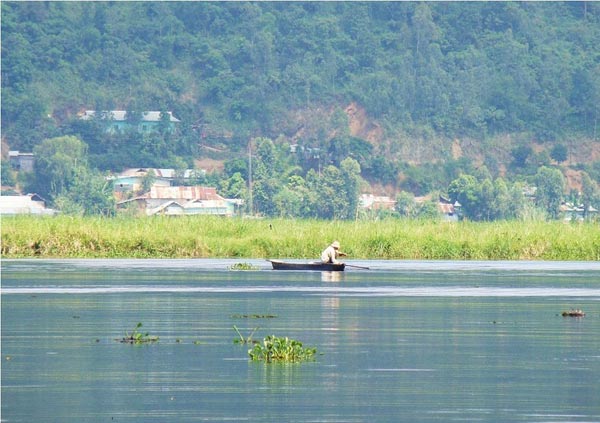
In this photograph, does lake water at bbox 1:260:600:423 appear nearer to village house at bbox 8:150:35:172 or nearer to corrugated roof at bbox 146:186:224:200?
corrugated roof at bbox 146:186:224:200

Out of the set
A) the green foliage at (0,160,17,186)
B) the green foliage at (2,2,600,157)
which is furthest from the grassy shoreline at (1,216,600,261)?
the green foliage at (2,2,600,157)

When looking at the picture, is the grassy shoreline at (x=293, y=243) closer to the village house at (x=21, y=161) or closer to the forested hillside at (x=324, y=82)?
the forested hillside at (x=324, y=82)

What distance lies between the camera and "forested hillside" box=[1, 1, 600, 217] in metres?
123

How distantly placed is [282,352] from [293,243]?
1164 inches

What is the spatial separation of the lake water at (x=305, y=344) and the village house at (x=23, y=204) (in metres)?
73.7

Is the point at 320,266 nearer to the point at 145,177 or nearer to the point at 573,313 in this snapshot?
the point at 573,313

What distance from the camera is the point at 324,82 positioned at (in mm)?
129625

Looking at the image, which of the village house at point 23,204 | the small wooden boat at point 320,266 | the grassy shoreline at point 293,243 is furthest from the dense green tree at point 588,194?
the small wooden boat at point 320,266

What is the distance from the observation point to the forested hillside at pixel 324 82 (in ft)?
403

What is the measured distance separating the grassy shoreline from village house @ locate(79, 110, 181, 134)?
76583mm

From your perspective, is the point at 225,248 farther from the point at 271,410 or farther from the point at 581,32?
the point at 581,32

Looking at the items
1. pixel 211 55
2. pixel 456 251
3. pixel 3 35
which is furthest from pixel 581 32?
pixel 456 251

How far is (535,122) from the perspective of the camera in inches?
5017

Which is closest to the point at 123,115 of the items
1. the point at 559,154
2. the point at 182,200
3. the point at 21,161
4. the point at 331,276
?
the point at 21,161
